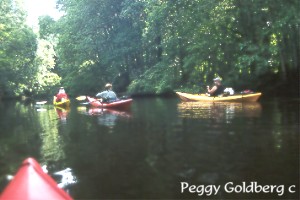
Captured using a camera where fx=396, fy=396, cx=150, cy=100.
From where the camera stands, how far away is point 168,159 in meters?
6.67

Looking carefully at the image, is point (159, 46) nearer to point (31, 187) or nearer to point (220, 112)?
point (220, 112)

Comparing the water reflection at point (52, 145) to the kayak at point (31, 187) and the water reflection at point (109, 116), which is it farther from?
the kayak at point (31, 187)

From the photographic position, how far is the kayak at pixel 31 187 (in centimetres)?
269

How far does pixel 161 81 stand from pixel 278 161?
82.2 feet

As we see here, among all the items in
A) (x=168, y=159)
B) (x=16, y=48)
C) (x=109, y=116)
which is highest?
(x=16, y=48)

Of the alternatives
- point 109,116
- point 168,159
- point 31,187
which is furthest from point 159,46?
point 31,187

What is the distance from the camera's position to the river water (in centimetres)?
490

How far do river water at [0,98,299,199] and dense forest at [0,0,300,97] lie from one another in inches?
532

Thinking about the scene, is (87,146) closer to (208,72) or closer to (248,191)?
(248,191)

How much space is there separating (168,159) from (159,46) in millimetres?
25790

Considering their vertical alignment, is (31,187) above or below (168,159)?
above

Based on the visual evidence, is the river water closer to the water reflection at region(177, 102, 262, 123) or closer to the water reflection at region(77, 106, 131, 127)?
the water reflection at region(77, 106, 131, 127)

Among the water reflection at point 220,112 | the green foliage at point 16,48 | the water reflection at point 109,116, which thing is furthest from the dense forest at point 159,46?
the water reflection at point 109,116

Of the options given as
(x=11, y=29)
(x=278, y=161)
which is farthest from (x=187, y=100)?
(x=11, y=29)
